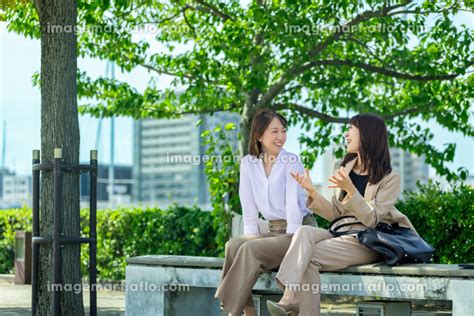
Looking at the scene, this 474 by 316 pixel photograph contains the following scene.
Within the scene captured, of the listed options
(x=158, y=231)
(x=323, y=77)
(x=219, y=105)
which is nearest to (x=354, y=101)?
(x=323, y=77)

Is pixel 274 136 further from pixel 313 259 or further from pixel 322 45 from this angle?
pixel 322 45

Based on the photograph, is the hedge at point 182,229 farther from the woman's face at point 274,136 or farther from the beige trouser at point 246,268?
the beige trouser at point 246,268

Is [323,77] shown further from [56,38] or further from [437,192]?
[56,38]

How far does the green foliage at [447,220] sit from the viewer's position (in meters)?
11.6

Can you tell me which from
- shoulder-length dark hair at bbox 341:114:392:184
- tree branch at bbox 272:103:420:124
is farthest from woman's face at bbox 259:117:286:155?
tree branch at bbox 272:103:420:124

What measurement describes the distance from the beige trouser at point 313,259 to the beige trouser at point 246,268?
280mm

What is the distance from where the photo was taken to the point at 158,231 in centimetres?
1493

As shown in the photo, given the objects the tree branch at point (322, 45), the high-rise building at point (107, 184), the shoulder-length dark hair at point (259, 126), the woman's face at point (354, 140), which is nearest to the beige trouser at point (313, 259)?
the woman's face at point (354, 140)

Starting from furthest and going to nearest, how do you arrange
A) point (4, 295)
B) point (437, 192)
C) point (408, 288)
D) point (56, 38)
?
point (4, 295)
point (437, 192)
point (56, 38)
point (408, 288)

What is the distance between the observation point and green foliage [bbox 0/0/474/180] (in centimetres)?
1259

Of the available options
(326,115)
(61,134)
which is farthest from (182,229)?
(61,134)

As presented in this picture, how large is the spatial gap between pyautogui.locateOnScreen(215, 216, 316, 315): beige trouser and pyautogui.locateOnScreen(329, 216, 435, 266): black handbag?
2.21 feet

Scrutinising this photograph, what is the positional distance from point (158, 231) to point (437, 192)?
4.92 meters

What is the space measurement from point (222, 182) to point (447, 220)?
11.8ft
